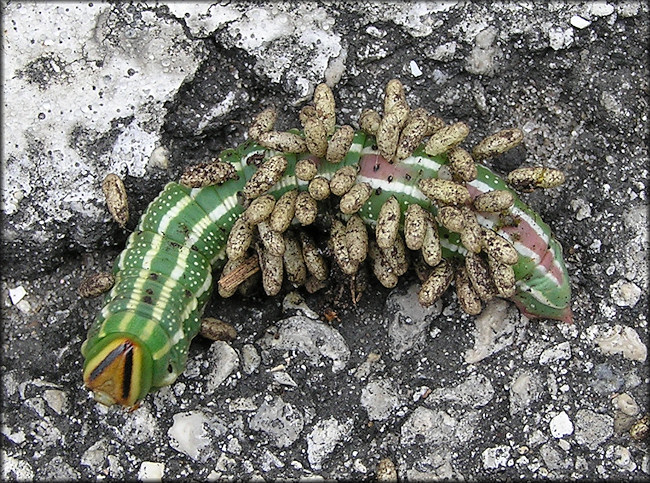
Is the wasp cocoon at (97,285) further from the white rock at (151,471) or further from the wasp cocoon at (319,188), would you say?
the wasp cocoon at (319,188)

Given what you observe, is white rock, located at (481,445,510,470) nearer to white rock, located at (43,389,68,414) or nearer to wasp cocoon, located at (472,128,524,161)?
wasp cocoon, located at (472,128,524,161)

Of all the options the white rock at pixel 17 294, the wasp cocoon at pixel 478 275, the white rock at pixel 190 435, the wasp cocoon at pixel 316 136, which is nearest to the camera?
the wasp cocoon at pixel 316 136

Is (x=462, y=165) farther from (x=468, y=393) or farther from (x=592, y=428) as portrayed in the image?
(x=592, y=428)

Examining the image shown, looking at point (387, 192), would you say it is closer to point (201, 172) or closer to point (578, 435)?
point (201, 172)

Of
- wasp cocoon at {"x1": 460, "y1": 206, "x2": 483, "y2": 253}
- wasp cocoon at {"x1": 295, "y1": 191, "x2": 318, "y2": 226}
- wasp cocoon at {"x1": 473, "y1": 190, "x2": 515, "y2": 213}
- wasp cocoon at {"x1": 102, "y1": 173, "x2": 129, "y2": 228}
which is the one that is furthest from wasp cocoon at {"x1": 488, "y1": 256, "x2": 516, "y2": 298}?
wasp cocoon at {"x1": 102, "y1": 173, "x2": 129, "y2": 228}

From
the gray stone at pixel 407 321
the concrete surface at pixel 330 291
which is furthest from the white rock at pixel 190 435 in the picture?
the gray stone at pixel 407 321
